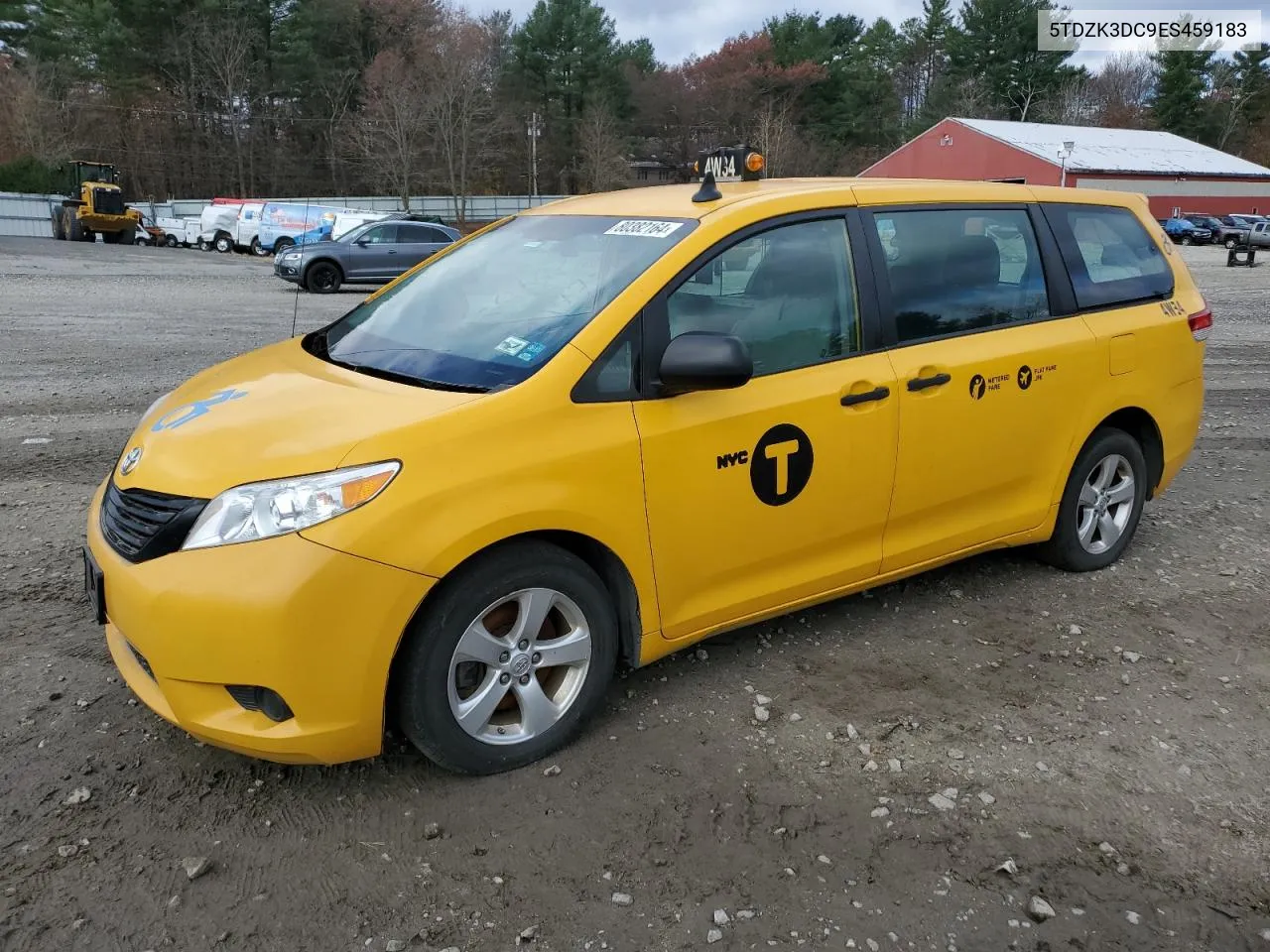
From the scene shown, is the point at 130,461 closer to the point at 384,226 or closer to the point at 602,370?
the point at 602,370

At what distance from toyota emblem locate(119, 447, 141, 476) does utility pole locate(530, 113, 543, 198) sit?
201 feet

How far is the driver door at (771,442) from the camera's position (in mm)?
3201

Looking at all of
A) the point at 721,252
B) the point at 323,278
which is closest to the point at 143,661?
the point at 721,252

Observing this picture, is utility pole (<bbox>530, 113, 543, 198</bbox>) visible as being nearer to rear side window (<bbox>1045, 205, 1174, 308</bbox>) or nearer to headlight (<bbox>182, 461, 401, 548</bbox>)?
rear side window (<bbox>1045, 205, 1174, 308</bbox>)

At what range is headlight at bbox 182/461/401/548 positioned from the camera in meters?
2.62

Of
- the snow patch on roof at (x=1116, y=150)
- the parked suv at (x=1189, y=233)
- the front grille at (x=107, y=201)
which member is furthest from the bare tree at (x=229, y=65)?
the parked suv at (x=1189, y=233)

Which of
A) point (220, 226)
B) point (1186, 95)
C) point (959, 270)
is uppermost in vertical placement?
point (1186, 95)

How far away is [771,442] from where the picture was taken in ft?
11.1

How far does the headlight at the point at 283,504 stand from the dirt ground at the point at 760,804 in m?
0.87

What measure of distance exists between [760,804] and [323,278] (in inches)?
730

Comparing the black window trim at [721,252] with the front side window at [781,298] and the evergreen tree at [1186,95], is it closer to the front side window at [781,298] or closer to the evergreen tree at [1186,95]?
the front side window at [781,298]

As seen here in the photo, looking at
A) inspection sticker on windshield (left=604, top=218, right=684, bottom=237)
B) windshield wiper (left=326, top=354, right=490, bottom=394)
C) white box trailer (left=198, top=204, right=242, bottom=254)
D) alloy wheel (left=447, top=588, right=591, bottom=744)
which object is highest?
white box trailer (left=198, top=204, right=242, bottom=254)

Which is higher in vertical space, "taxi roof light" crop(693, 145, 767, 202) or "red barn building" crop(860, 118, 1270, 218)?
"red barn building" crop(860, 118, 1270, 218)

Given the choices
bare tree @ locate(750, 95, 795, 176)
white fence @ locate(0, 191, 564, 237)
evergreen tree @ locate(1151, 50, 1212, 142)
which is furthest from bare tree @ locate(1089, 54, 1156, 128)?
white fence @ locate(0, 191, 564, 237)
